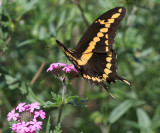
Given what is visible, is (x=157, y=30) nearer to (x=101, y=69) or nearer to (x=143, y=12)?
(x=143, y=12)

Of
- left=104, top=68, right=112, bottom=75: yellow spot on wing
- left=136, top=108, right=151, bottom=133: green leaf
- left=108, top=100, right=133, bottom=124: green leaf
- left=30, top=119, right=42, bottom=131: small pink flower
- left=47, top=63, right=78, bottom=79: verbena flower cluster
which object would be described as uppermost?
left=47, top=63, right=78, bottom=79: verbena flower cluster

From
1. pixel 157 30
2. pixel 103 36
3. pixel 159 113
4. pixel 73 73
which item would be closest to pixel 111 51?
pixel 103 36

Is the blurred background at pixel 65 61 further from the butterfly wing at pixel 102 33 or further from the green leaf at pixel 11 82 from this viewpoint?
the butterfly wing at pixel 102 33

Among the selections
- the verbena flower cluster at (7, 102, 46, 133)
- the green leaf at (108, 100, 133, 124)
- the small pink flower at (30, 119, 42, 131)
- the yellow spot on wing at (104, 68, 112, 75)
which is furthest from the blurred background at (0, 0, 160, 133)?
the small pink flower at (30, 119, 42, 131)

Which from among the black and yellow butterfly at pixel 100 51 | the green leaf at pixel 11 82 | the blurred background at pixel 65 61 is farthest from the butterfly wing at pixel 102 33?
the green leaf at pixel 11 82

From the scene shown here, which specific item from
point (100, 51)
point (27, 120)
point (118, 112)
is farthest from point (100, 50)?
point (27, 120)

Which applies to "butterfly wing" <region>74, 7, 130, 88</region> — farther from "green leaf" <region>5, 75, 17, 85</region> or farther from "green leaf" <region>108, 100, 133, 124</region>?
"green leaf" <region>5, 75, 17, 85</region>
